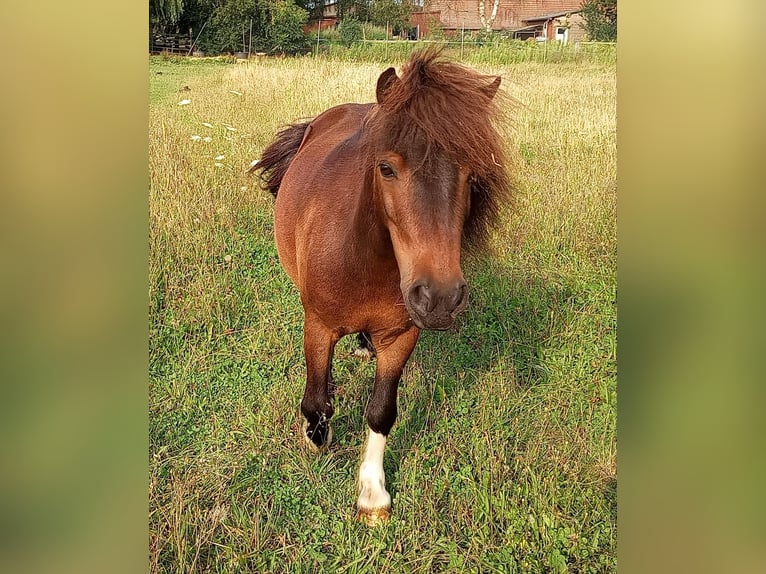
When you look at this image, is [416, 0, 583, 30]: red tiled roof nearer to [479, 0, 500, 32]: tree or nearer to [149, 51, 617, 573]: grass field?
[479, 0, 500, 32]: tree

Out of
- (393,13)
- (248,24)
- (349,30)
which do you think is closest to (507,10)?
(393,13)

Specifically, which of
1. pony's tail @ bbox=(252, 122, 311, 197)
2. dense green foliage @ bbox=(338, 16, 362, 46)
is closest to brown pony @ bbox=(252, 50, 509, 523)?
pony's tail @ bbox=(252, 122, 311, 197)

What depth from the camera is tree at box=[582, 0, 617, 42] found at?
346 centimetres

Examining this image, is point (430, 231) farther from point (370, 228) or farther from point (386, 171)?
point (370, 228)

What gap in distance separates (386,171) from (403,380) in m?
1.56

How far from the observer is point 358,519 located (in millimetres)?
2232

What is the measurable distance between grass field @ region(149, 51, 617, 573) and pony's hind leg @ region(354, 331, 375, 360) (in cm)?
7

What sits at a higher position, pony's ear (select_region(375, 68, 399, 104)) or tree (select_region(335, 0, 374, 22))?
tree (select_region(335, 0, 374, 22))

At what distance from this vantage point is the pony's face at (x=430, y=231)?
1479 millimetres

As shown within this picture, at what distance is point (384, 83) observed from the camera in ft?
5.52

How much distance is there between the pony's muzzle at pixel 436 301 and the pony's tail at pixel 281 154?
2022 mm
